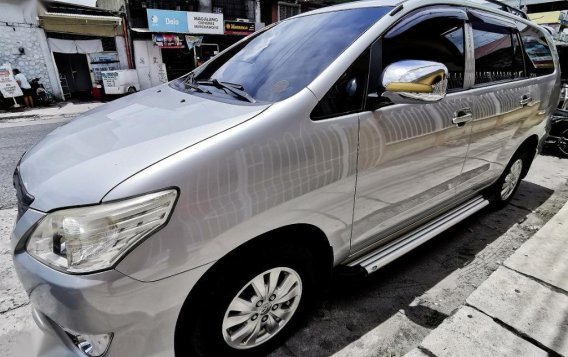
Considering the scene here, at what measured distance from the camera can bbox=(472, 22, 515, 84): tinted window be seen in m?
2.62

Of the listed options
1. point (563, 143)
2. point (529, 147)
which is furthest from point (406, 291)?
point (563, 143)

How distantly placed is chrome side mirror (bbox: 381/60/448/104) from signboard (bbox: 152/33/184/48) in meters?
17.6

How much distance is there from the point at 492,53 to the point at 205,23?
1721 cm

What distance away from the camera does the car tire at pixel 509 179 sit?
3.52m

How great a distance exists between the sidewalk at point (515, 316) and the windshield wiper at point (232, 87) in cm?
161

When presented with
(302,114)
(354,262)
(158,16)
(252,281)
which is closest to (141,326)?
(252,281)

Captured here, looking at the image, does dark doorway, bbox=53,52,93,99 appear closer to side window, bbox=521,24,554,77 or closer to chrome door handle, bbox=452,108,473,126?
side window, bbox=521,24,554,77

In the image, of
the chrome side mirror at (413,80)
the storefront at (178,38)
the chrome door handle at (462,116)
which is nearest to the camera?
the chrome side mirror at (413,80)

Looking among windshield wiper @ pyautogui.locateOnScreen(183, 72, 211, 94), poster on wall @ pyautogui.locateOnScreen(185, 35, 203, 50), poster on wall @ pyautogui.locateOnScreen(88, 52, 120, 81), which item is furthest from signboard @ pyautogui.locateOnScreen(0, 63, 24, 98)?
windshield wiper @ pyautogui.locateOnScreen(183, 72, 211, 94)

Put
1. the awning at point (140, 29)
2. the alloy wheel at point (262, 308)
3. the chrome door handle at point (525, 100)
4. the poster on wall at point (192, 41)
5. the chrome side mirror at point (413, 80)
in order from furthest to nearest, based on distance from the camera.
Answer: the poster on wall at point (192, 41), the awning at point (140, 29), the chrome door handle at point (525, 100), the chrome side mirror at point (413, 80), the alloy wheel at point (262, 308)

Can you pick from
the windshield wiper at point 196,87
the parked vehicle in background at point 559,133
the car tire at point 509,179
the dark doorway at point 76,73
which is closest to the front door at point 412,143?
the windshield wiper at point 196,87

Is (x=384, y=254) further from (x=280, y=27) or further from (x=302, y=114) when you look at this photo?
(x=280, y=27)

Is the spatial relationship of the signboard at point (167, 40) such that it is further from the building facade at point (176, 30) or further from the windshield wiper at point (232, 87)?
the windshield wiper at point (232, 87)

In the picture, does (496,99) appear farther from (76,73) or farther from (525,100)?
(76,73)
